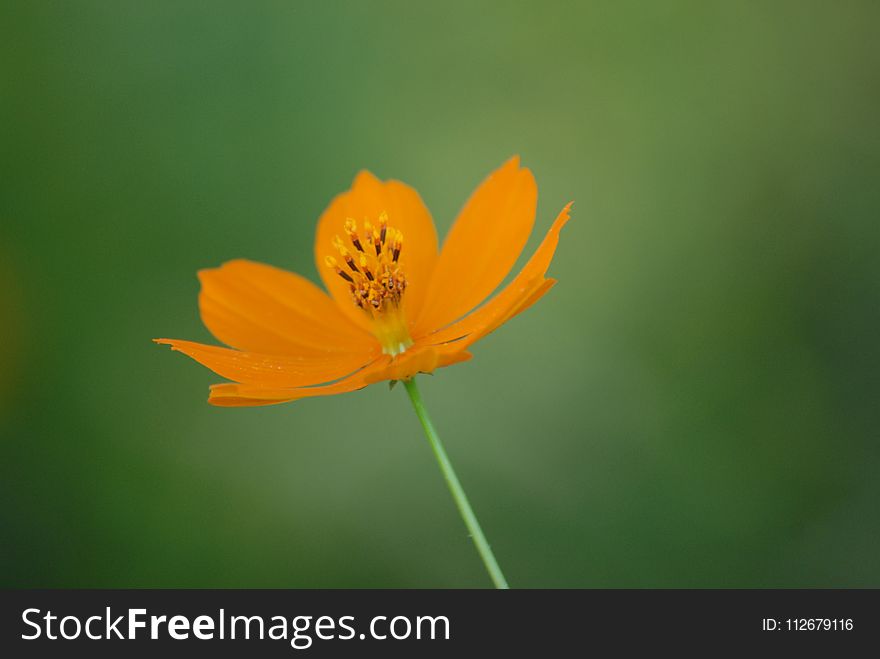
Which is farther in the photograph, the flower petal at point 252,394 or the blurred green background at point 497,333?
the blurred green background at point 497,333

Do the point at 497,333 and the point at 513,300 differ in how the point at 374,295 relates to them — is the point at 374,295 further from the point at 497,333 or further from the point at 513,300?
the point at 497,333

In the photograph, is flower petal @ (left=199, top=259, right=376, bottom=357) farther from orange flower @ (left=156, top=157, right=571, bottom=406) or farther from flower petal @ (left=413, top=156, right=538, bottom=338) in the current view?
flower petal @ (left=413, top=156, right=538, bottom=338)

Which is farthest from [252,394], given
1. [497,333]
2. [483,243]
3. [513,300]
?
[497,333]

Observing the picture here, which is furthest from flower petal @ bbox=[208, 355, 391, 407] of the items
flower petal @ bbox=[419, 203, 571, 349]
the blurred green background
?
the blurred green background

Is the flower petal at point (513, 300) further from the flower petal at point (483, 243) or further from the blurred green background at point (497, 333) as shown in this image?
the blurred green background at point (497, 333)

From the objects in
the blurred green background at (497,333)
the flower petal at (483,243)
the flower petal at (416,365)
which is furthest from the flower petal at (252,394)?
the blurred green background at (497,333)

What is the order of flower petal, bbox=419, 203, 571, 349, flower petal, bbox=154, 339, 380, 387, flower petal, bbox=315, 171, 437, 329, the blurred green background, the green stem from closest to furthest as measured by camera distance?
the green stem → flower petal, bbox=419, 203, 571, 349 → flower petal, bbox=154, 339, 380, 387 → flower petal, bbox=315, 171, 437, 329 → the blurred green background
